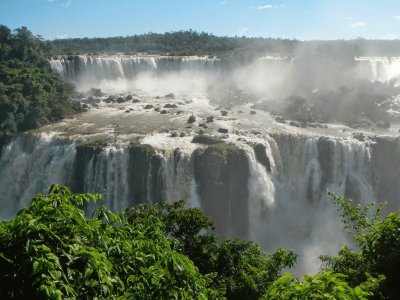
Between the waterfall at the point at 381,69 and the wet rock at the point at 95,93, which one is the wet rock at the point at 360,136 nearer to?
the waterfall at the point at 381,69

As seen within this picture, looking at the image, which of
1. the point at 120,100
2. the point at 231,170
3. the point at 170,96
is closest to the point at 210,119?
the point at 231,170

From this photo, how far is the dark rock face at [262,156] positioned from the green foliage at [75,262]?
22195 millimetres

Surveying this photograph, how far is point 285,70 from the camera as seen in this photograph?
50188mm

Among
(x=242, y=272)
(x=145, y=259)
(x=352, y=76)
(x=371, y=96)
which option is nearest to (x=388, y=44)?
(x=352, y=76)

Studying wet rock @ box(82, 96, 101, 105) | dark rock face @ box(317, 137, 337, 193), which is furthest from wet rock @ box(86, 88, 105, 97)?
dark rock face @ box(317, 137, 337, 193)

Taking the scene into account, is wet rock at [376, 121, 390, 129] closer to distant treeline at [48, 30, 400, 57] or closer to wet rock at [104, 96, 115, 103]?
distant treeline at [48, 30, 400, 57]

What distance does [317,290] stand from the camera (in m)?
3.95

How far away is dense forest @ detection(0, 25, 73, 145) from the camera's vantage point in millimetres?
31828

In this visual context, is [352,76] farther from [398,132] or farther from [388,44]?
[388,44]

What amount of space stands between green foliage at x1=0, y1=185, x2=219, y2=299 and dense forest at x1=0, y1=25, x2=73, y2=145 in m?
28.2

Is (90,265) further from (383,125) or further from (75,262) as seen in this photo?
(383,125)

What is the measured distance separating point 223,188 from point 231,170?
116 cm

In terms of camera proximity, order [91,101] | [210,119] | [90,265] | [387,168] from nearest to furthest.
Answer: [90,265] → [387,168] → [210,119] → [91,101]

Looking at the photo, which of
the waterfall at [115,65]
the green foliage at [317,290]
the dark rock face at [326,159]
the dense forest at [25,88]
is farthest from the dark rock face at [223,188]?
the waterfall at [115,65]
